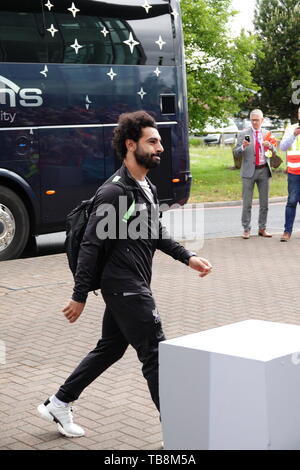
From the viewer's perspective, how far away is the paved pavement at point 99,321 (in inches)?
199

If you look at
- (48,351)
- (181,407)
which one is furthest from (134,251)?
(48,351)

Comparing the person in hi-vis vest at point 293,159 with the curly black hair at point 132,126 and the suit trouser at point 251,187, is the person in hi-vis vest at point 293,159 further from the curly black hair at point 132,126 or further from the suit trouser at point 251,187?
the curly black hair at point 132,126

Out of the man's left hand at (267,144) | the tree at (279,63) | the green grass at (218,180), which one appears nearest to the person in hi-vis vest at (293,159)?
the man's left hand at (267,144)

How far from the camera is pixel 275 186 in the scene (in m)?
24.6

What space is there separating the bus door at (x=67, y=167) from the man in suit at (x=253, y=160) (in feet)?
7.80

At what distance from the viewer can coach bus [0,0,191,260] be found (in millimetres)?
11734

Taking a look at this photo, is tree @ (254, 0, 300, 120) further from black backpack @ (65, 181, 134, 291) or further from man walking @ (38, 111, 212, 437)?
black backpack @ (65, 181, 134, 291)

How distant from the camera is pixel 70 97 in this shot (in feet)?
40.1

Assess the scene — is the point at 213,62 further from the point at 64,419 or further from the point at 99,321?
the point at 64,419

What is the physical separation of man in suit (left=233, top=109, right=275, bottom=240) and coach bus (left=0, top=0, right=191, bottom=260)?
1022 mm

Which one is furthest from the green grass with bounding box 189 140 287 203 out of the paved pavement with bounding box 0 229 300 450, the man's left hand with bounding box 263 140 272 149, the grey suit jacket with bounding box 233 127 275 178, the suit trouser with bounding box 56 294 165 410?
the suit trouser with bounding box 56 294 165 410

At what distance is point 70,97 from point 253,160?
3201mm

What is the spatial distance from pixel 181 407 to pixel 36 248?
9.35 m
